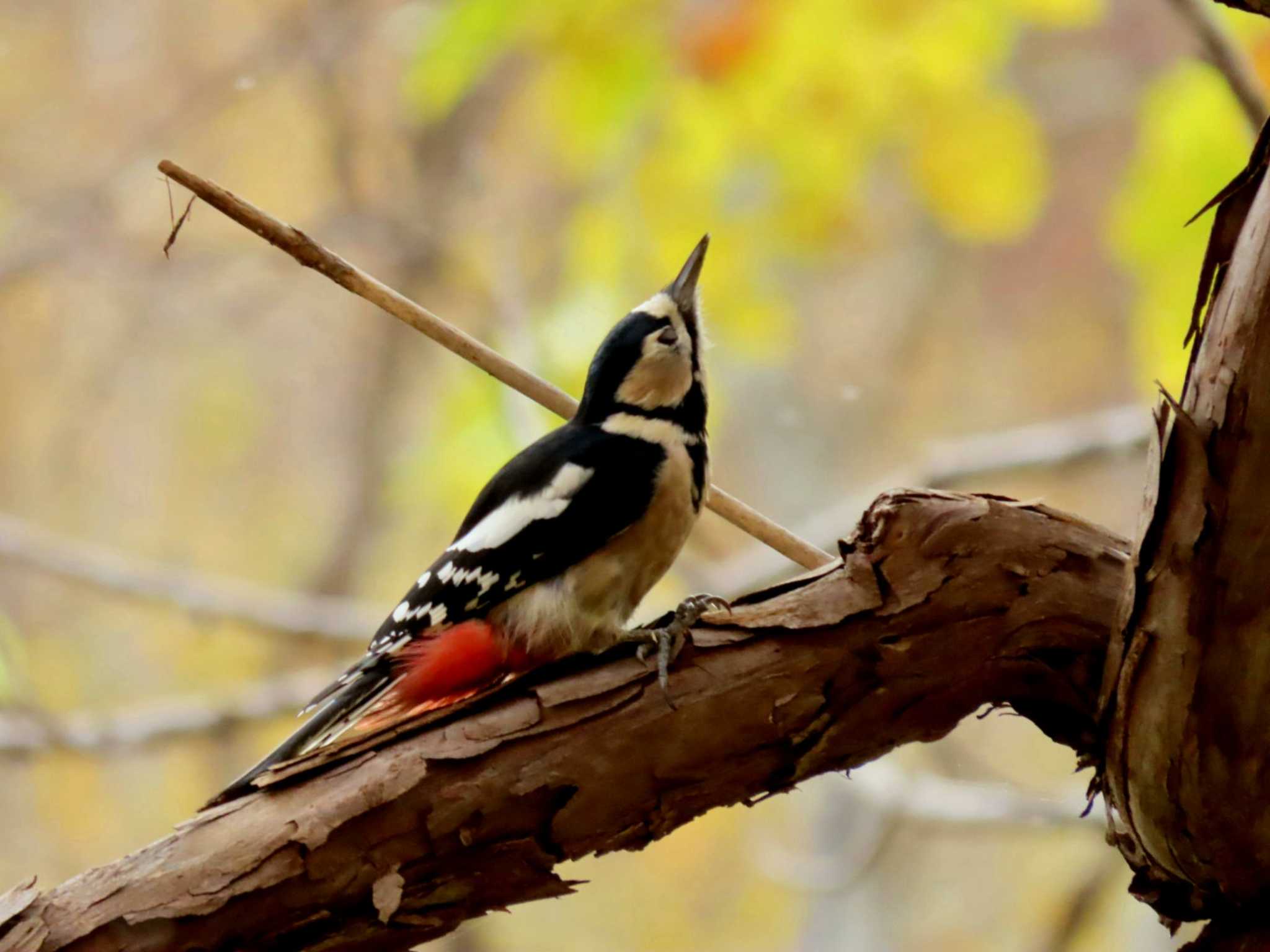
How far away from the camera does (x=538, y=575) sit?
1.25m

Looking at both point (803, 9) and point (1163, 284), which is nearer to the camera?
point (1163, 284)

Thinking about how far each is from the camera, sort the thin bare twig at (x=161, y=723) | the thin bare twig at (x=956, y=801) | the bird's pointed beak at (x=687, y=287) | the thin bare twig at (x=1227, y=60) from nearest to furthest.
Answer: the thin bare twig at (x=1227, y=60) < the bird's pointed beak at (x=687, y=287) < the thin bare twig at (x=956, y=801) < the thin bare twig at (x=161, y=723)

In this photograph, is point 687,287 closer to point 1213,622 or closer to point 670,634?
point 670,634

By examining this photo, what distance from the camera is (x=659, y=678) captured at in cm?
103

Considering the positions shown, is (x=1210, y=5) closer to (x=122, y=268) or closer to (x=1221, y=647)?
(x=1221, y=647)

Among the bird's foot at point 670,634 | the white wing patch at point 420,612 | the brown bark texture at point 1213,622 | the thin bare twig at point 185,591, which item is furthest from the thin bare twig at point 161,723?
the brown bark texture at point 1213,622

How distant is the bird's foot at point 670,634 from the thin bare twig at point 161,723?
1152 millimetres

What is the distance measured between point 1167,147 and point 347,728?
51.1 inches

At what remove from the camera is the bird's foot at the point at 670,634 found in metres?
1.03

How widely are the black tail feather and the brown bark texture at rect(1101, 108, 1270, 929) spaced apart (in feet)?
2.07

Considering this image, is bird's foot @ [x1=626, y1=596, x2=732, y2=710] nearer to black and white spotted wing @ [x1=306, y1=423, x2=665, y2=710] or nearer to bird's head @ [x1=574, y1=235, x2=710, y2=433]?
black and white spotted wing @ [x1=306, y1=423, x2=665, y2=710]

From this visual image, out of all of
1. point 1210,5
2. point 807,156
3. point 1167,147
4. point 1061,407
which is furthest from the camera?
point 1061,407

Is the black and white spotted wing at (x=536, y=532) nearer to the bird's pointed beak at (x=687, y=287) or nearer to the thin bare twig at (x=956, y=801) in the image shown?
the bird's pointed beak at (x=687, y=287)

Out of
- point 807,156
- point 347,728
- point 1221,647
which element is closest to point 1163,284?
point 807,156
